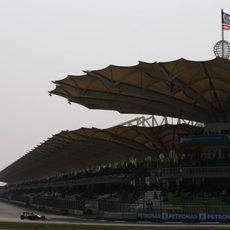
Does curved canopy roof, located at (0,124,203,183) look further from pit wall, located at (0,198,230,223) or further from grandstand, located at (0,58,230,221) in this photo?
pit wall, located at (0,198,230,223)

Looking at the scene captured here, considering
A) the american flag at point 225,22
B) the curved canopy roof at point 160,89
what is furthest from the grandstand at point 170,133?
the american flag at point 225,22

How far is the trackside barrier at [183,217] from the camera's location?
49.9 meters

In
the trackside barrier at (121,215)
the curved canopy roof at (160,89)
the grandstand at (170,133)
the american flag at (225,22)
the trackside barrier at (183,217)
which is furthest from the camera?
the american flag at (225,22)

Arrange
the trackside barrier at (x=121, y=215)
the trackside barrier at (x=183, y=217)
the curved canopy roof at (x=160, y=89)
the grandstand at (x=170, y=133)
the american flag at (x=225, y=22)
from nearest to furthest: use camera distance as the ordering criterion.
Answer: the trackside barrier at (x=183, y=217) → the trackside barrier at (x=121, y=215) → the grandstand at (x=170, y=133) → the curved canopy roof at (x=160, y=89) → the american flag at (x=225, y=22)

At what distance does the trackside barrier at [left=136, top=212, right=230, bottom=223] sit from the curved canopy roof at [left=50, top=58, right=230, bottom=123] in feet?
43.8

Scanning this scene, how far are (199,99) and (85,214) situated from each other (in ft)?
62.0

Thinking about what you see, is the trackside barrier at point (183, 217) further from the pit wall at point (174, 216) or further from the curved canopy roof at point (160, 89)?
the curved canopy roof at point (160, 89)

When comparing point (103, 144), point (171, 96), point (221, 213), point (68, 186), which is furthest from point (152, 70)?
point (68, 186)

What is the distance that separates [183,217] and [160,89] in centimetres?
1825

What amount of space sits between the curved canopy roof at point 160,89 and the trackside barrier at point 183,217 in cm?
1336

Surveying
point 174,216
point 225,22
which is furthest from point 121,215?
point 225,22

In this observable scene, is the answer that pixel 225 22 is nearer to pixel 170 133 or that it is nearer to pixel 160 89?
pixel 160 89

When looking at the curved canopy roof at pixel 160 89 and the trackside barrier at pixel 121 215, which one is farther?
the curved canopy roof at pixel 160 89

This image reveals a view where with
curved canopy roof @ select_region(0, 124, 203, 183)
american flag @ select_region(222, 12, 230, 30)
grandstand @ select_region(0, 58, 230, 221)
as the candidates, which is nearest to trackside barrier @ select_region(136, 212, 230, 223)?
grandstand @ select_region(0, 58, 230, 221)
